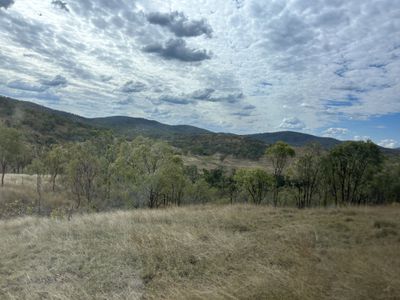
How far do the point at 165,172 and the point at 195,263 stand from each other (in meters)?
27.3

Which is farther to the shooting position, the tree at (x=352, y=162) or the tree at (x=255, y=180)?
the tree at (x=255, y=180)

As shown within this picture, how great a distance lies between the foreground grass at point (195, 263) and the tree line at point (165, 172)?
17768 millimetres

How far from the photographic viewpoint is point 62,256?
737 cm

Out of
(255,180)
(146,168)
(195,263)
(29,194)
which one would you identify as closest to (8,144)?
(29,194)

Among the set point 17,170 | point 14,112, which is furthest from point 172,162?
point 14,112

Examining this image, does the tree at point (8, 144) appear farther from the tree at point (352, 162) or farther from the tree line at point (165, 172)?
the tree at point (352, 162)

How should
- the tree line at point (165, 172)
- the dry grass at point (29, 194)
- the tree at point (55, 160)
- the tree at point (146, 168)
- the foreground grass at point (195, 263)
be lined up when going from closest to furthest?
the foreground grass at point (195, 263), the tree at point (146, 168), the tree line at point (165, 172), the dry grass at point (29, 194), the tree at point (55, 160)

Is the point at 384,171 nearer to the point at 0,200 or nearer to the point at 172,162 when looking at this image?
the point at 172,162

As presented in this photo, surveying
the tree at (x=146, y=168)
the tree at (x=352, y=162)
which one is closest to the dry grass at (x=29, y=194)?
the tree at (x=146, y=168)

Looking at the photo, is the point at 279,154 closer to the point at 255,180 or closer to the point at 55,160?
the point at 255,180

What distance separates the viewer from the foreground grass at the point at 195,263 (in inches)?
191

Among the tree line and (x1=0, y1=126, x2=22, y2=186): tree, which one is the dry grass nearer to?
the tree line

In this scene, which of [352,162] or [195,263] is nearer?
[195,263]

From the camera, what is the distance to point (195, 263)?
265 inches
